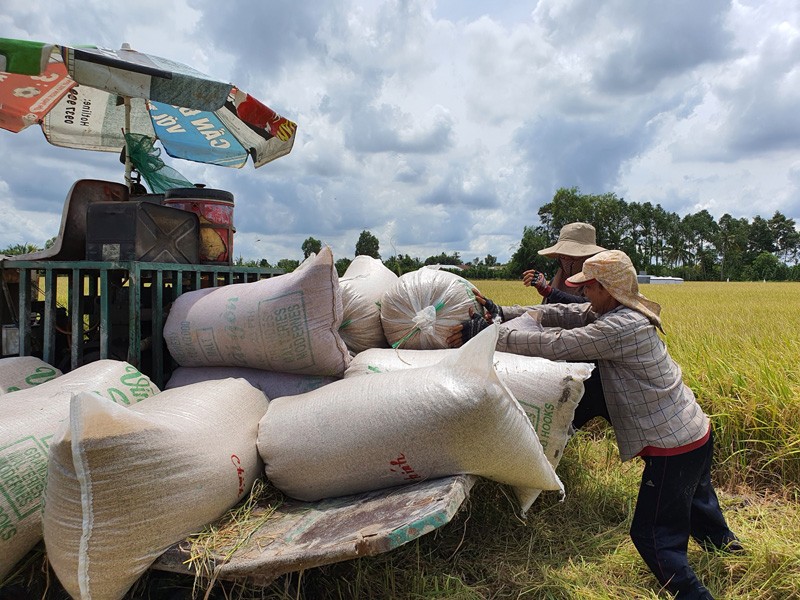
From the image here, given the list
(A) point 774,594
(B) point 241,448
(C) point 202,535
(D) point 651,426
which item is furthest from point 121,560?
(A) point 774,594

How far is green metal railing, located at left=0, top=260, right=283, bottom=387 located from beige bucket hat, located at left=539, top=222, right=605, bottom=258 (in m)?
2.15

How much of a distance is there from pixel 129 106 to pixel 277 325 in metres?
2.33

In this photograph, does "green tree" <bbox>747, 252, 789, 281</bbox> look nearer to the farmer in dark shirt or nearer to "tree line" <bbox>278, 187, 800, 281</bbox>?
"tree line" <bbox>278, 187, 800, 281</bbox>

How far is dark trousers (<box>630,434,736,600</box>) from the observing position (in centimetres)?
240

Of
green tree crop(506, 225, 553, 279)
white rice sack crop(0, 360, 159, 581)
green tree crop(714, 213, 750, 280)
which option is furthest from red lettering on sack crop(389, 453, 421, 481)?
green tree crop(714, 213, 750, 280)

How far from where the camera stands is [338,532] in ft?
5.26

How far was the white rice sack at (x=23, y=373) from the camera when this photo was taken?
97.4 inches

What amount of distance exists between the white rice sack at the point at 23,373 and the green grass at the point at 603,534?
1109 mm

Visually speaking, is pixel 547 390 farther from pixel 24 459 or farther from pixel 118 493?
pixel 24 459

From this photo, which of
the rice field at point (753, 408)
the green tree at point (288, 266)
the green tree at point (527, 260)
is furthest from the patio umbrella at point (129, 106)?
the green tree at point (527, 260)

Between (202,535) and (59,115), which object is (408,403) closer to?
(202,535)

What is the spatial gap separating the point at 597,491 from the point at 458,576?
50.0 inches

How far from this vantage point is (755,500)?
3.39 meters

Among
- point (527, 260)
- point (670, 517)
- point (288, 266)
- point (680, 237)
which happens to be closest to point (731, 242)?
point (680, 237)
